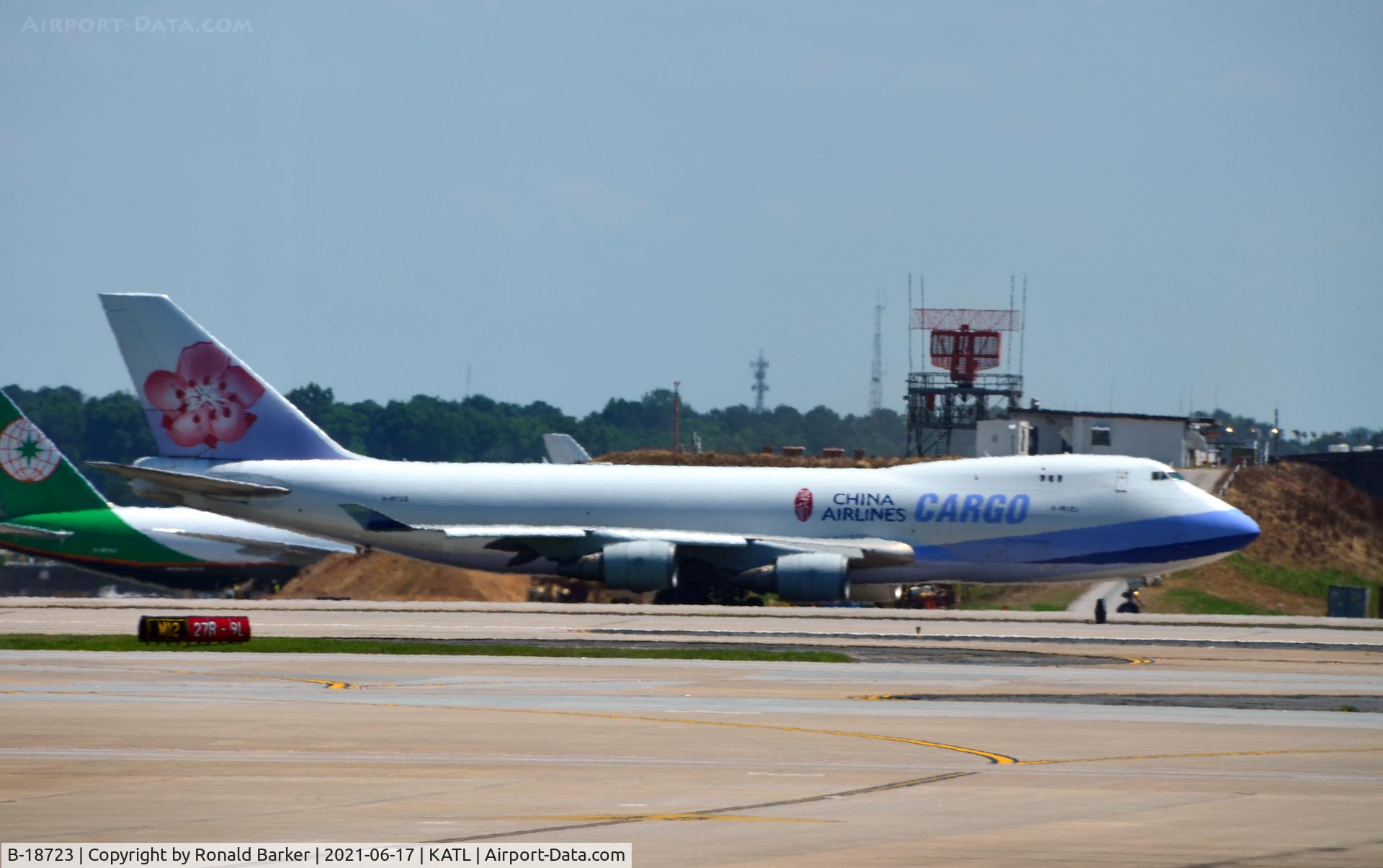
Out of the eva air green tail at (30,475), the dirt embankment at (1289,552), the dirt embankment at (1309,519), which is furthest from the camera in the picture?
the dirt embankment at (1309,519)

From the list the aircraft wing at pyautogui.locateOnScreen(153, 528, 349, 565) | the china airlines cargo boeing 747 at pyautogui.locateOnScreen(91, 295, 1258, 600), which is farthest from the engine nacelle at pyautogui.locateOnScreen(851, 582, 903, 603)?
the aircraft wing at pyautogui.locateOnScreen(153, 528, 349, 565)

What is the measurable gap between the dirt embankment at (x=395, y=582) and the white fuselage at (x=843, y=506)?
29.1ft

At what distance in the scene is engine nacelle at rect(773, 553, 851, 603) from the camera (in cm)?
5341

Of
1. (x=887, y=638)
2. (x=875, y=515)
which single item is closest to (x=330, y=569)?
(x=875, y=515)

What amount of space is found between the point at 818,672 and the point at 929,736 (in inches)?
385

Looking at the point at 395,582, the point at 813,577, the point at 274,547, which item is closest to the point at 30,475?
the point at 274,547

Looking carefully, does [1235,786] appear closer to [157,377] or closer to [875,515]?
[875,515]

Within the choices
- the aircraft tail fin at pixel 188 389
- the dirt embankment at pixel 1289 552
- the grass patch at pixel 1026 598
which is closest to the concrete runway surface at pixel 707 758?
the aircraft tail fin at pixel 188 389

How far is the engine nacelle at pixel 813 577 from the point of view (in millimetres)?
53406

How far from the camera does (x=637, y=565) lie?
55.0 meters

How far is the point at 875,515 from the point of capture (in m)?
55.8

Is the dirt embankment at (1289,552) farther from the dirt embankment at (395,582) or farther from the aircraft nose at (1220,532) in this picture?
the dirt embankment at (395,582)

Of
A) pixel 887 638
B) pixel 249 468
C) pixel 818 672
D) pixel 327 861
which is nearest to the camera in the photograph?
pixel 327 861

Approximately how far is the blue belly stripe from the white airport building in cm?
3226
